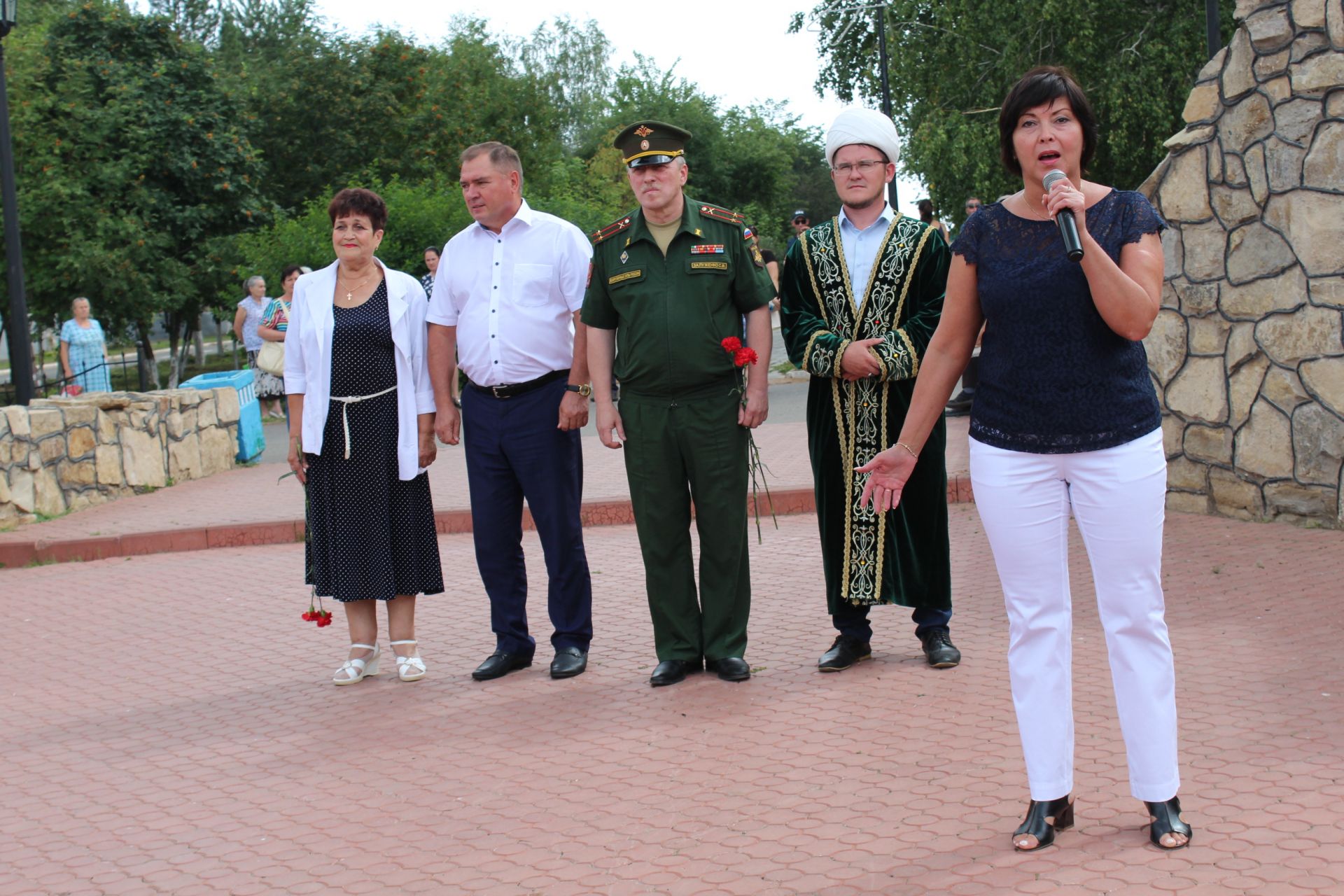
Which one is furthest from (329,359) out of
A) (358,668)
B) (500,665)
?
(500,665)

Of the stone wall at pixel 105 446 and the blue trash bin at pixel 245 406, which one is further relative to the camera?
the blue trash bin at pixel 245 406

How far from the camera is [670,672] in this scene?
231 inches

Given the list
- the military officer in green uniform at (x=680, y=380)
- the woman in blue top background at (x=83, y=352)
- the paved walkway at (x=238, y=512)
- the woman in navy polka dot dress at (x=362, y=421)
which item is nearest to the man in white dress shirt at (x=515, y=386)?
the woman in navy polka dot dress at (x=362, y=421)

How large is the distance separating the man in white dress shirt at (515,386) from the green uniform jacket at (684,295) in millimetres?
340

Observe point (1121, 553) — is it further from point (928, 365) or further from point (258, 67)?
point (258, 67)

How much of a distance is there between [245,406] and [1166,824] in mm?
12353

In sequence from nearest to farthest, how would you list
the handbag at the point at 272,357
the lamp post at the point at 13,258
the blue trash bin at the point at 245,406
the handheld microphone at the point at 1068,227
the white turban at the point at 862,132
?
the handheld microphone at the point at 1068,227 < the white turban at the point at 862,132 < the lamp post at the point at 13,258 < the handbag at the point at 272,357 < the blue trash bin at the point at 245,406

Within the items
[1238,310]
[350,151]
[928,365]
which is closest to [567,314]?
[928,365]

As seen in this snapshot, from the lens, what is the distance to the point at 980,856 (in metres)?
3.80

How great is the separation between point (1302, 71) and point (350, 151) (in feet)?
93.9

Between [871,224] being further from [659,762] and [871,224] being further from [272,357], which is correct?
[272,357]

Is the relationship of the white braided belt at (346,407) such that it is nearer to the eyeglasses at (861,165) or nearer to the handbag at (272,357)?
the eyeglasses at (861,165)

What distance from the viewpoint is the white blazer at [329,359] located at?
6180mm

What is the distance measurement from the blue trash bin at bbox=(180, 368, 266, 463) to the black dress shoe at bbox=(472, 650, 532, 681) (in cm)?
876
